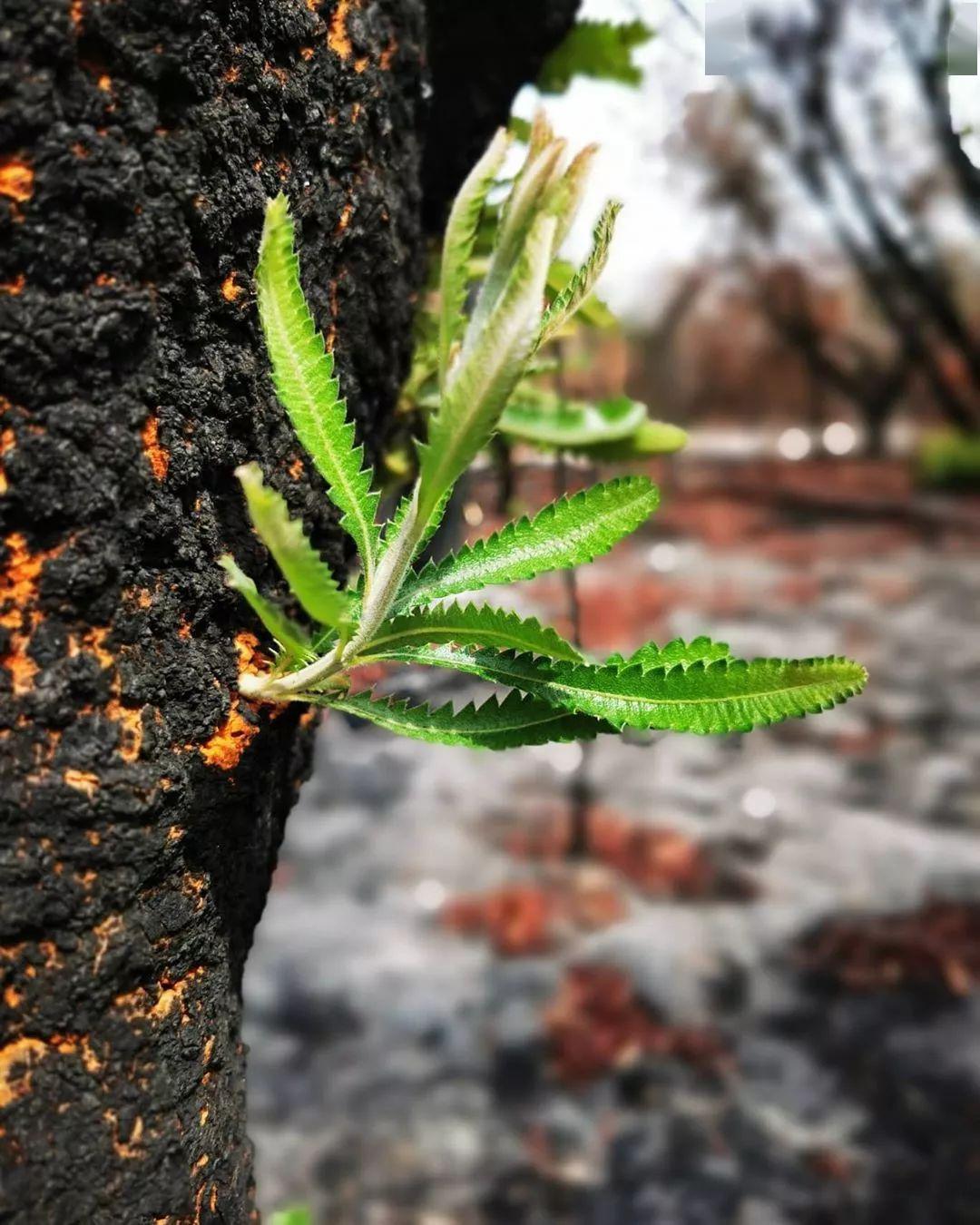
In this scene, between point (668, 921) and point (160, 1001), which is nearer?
point (160, 1001)

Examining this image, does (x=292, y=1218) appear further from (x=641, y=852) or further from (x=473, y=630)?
(x=641, y=852)

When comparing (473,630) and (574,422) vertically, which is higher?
(473,630)

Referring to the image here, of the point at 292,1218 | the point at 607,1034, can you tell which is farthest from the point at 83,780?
the point at 607,1034

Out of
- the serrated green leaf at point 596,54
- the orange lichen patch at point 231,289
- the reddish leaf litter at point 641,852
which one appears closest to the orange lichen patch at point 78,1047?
the orange lichen patch at point 231,289

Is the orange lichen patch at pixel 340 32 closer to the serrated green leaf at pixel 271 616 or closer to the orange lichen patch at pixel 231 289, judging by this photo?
the orange lichen patch at pixel 231 289

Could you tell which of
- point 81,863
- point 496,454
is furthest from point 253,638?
point 496,454

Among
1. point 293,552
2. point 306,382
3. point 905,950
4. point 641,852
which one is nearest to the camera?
point 293,552

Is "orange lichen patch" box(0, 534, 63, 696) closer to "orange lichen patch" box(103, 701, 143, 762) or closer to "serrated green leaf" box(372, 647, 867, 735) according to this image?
"orange lichen patch" box(103, 701, 143, 762)
